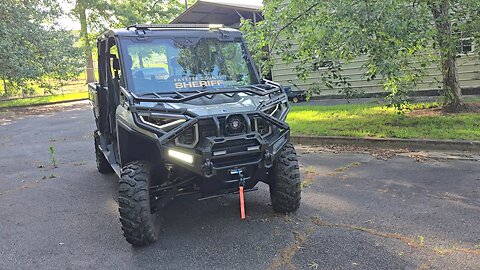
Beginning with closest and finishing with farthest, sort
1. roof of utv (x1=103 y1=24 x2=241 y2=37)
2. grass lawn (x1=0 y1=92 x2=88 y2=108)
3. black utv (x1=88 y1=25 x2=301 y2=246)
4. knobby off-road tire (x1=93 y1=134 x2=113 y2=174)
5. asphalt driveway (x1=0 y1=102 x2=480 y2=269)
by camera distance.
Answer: asphalt driveway (x1=0 y1=102 x2=480 y2=269)
black utv (x1=88 y1=25 x2=301 y2=246)
roof of utv (x1=103 y1=24 x2=241 y2=37)
knobby off-road tire (x1=93 y1=134 x2=113 y2=174)
grass lawn (x1=0 y1=92 x2=88 y2=108)

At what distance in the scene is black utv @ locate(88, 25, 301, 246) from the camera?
155 inches

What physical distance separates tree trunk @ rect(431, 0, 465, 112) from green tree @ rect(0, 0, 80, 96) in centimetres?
1799

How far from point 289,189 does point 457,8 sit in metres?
6.11

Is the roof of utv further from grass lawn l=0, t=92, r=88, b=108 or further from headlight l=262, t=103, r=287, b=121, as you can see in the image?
grass lawn l=0, t=92, r=88, b=108

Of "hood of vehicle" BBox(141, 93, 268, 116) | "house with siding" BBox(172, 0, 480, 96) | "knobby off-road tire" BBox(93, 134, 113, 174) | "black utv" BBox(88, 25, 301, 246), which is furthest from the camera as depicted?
"house with siding" BBox(172, 0, 480, 96)

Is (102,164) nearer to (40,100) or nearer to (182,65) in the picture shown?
(182,65)

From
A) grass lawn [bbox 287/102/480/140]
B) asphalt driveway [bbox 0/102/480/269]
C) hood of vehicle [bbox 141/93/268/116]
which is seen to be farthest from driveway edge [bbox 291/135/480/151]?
hood of vehicle [bbox 141/93/268/116]

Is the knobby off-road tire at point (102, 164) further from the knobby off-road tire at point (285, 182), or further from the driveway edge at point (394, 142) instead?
the driveway edge at point (394, 142)

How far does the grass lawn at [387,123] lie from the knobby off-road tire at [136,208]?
227 inches

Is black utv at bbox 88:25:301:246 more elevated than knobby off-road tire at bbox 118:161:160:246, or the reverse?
black utv at bbox 88:25:301:246

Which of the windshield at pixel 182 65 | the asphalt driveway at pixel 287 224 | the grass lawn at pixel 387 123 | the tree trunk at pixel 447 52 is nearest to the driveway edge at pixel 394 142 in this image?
the grass lawn at pixel 387 123

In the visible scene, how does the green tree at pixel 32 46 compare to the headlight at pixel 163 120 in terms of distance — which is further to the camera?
the green tree at pixel 32 46

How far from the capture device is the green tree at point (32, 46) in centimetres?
1953

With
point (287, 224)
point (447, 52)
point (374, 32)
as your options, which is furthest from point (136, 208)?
point (447, 52)
